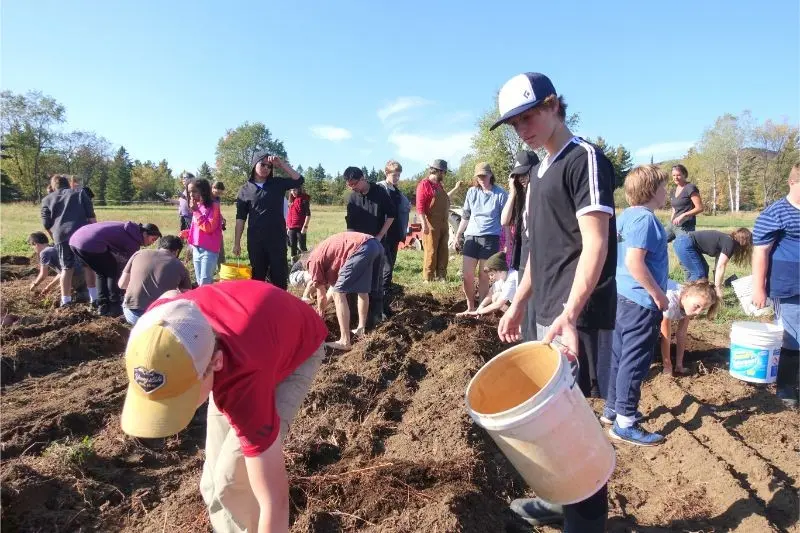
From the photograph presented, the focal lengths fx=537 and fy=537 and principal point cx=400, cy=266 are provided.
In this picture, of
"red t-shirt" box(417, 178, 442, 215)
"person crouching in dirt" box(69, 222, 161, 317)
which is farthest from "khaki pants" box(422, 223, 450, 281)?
"person crouching in dirt" box(69, 222, 161, 317)

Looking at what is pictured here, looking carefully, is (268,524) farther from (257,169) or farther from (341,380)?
(257,169)

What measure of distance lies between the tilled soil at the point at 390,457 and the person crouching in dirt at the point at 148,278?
2.23 ft

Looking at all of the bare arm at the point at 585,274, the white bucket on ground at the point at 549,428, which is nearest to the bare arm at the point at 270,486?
the white bucket on ground at the point at 549,428

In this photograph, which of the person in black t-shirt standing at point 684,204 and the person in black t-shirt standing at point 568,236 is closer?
the person in black t-shirt standing at point 568,236

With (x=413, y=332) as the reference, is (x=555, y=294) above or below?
above

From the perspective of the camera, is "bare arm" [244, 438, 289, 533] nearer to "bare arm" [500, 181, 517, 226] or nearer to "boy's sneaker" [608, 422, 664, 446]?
"boy's sneaker" [608, 422, 664, 446]

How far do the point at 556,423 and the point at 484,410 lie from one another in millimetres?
384

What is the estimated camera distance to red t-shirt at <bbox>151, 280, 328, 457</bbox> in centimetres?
156

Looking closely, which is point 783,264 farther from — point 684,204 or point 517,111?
point 684,204

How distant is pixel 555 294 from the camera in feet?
7.13

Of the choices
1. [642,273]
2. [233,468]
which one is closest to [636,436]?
[642,273]

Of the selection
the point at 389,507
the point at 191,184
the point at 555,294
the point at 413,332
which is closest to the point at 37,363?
the point at 191,184

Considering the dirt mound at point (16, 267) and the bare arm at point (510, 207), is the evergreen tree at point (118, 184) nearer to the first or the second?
the dirt mound at point (16, 267)

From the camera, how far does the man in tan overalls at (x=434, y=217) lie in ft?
25.8
